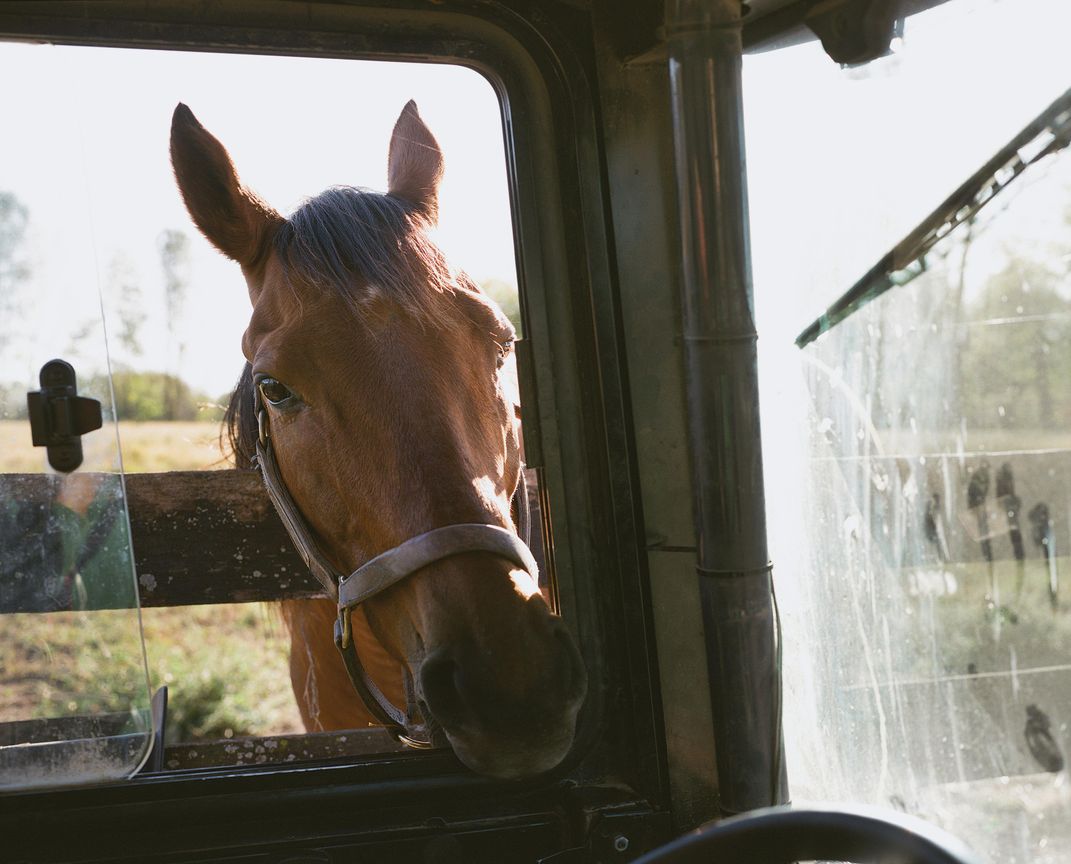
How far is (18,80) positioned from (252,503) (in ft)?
3.74

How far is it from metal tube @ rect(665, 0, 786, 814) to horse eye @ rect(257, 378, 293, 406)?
0.68 meters

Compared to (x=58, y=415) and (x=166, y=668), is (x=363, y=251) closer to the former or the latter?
(x=58, y=415)

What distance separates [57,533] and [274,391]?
0.43 meters

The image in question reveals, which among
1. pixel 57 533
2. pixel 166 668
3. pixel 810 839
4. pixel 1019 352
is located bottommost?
pixel 166 668

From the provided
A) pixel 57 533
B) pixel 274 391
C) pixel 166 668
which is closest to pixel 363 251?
pixel 274 391

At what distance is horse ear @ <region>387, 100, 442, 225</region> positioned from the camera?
5.84ft

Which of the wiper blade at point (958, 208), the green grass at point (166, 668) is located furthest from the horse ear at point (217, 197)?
the wiper blade at point (958, 208)

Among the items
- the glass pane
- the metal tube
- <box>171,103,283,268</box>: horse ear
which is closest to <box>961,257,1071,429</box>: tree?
the metal tube

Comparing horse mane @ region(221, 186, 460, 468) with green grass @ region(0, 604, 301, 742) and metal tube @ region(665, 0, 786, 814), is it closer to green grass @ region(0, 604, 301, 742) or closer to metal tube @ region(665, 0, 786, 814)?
metal tube @ region(665, 0, 786, 814)

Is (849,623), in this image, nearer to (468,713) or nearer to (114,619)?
(468,713)

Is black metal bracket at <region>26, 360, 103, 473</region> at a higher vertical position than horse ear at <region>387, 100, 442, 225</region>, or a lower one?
Answer: lower

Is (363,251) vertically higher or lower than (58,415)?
higher

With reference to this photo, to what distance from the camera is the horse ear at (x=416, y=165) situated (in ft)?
5.84

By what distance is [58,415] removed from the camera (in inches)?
45.3
